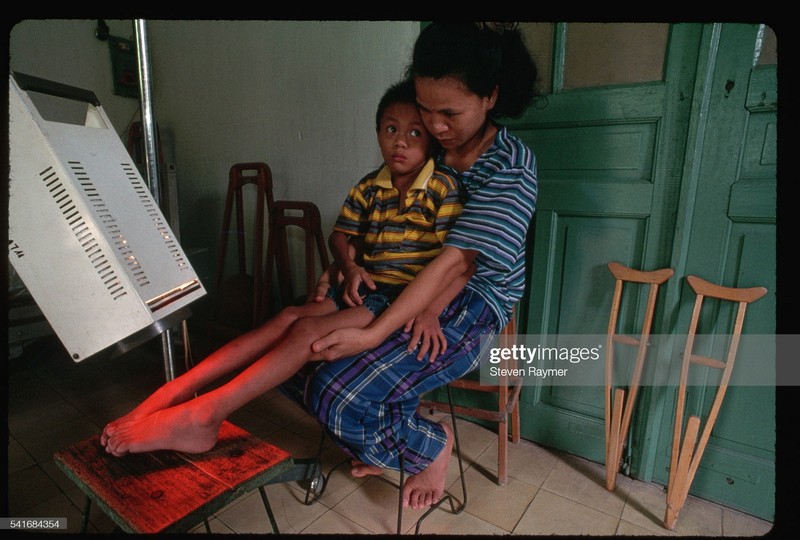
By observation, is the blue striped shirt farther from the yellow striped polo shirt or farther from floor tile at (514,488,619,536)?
floor tile at (514,488,619,536)

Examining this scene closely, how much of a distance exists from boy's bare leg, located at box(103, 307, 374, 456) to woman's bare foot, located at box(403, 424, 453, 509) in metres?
0.51

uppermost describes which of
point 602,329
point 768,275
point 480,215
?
point 480,215

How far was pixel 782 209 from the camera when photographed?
1.00 m

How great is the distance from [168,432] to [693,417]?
1.34 meters

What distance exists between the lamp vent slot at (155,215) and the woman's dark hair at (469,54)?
70 centimetres

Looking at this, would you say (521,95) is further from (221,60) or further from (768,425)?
(221,60)

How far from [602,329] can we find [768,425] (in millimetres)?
496

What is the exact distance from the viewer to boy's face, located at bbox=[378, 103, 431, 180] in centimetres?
120

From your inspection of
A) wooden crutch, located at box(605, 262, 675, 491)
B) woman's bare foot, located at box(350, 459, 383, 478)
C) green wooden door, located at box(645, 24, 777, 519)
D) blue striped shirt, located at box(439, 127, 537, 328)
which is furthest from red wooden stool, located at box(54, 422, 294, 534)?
green wooden door, located at box(645, 24, 777, 519)

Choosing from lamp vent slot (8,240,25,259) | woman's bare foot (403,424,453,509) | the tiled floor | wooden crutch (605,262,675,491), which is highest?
lamp vent slot (8,240,25,259)

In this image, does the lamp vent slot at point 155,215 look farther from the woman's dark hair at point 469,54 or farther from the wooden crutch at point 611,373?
the wooden crutch at point 611,373

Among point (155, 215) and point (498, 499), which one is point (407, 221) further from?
point (498, 499)

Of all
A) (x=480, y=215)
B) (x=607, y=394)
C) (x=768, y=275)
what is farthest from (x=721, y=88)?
(x=607, y=394)

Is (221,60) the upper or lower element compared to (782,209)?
upper
